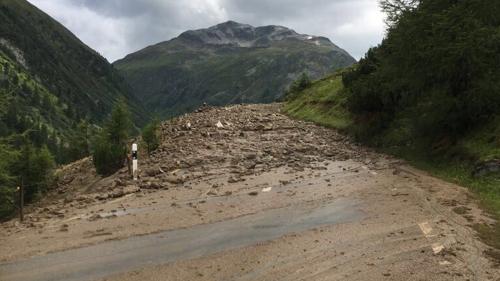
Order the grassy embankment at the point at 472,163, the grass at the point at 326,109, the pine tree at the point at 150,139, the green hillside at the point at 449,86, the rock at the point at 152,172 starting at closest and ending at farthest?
1. the grassy embankment at the point at 472,163
2. the green hillside at the point at 449,86
3. the rock at the point at 152,172
4. the pine tree at the point at 150,139
5. the grass at the point at 326,109

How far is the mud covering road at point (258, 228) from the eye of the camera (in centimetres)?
1252

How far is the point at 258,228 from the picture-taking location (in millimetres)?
16578

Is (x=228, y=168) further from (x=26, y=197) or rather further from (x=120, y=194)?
(x=26, y=197)

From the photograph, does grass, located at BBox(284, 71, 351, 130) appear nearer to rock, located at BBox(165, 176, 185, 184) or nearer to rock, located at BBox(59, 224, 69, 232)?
rock, located at BBox(165, 176, 185, 184)

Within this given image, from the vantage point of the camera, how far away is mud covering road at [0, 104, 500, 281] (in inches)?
493

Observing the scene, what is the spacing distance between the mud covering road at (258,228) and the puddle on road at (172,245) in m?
0.03

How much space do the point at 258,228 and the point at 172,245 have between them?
3.03 meters

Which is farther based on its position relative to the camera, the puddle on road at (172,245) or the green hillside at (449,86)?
the green hillside at (449,86)

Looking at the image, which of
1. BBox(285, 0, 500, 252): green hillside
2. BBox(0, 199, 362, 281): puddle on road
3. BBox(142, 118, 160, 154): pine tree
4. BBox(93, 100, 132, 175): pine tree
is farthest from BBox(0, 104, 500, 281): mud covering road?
BBox(93, 100, 132, 175): pine tree

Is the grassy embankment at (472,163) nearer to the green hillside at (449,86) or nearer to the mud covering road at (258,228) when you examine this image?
the green hillside at (449,86)

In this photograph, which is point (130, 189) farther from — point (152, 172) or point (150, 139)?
point (150, 139)

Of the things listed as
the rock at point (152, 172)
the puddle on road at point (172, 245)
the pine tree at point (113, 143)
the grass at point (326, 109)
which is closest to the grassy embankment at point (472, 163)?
the puddle on road at point (172, 245)

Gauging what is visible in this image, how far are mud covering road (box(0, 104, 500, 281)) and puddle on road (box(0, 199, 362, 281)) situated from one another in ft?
0.11

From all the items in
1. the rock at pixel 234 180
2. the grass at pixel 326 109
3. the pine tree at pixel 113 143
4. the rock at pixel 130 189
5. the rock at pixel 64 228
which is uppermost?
the grass at pixel 326 109
